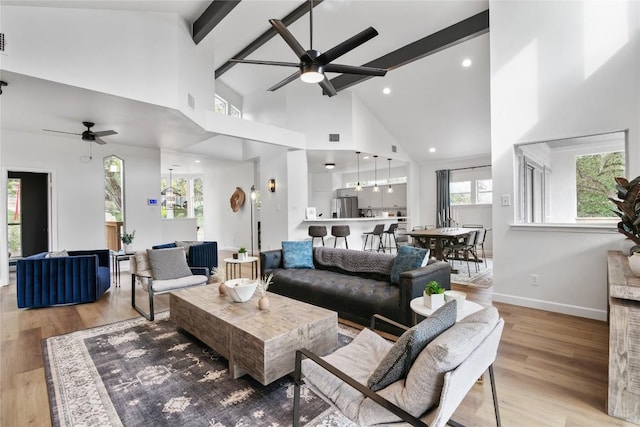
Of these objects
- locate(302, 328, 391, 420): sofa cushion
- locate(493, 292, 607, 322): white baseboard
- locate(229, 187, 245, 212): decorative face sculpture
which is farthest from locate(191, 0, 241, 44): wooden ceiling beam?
locate(493, 292, 607, 322): white baseboard

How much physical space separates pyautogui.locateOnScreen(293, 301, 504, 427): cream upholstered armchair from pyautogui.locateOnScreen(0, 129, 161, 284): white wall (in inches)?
250

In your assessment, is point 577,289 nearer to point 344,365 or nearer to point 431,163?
point 344,365

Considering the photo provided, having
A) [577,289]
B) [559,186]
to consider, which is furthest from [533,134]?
[559,186]

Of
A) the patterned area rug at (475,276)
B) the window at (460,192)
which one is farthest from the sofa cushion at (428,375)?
the window at (460,192)

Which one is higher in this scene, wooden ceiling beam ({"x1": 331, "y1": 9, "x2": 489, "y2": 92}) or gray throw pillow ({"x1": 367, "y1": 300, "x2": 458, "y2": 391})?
wooden ceiling beam ({"x1": 331, "y1": 9, "x2": 489, "y2": 92})

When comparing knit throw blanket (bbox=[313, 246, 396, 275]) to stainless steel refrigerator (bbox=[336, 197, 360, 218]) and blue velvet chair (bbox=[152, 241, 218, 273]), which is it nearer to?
blue velvet chair (bbox=[152, 241, 218, 273])

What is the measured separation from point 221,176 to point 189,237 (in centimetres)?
240

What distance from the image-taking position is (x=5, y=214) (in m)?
5.06

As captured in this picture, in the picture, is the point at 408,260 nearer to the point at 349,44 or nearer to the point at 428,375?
the point at 428,375

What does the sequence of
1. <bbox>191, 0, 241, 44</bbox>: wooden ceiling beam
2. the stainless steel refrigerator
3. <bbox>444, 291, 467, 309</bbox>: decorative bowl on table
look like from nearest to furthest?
<bbox>444, 291, 467, 309</bbox>: decorative bowl on table
<bbox>191, 0, 241, 44</bbox>: wooden ceiling beam
the stainless steel refrigerator

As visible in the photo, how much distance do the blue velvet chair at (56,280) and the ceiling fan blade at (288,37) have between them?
12.5 feet

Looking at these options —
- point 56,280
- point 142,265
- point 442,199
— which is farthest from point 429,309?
point 442,199

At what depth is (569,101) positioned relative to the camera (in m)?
3.41

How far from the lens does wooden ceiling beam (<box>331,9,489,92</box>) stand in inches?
186
